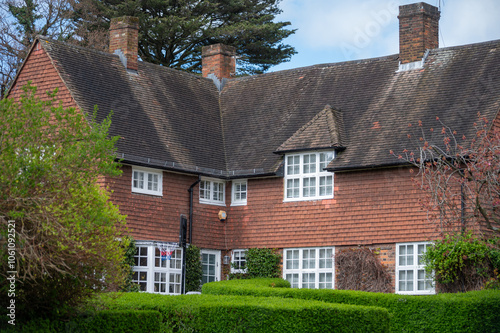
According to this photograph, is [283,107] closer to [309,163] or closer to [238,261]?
[309,163]

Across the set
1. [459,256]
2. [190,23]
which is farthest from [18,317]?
[190,23]

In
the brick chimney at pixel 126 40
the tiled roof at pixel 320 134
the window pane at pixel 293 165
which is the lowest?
the window pane at pixel 293 165

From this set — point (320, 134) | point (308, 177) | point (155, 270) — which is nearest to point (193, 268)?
point (155, 270)

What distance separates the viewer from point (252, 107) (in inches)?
1171

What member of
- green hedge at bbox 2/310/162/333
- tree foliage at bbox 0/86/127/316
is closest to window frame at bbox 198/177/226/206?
green hedge at bbox 2/310/162/333

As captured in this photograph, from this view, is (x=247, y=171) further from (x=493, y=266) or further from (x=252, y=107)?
(x=493, y=266)

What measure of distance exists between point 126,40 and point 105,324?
16.0 metres

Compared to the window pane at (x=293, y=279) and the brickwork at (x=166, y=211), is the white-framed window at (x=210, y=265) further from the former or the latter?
the window pane at (x=293, y=279)

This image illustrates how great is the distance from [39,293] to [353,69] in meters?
17.5

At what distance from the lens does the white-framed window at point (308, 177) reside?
25.5 meters

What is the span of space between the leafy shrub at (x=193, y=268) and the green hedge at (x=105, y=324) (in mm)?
10230

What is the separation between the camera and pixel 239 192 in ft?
90.4

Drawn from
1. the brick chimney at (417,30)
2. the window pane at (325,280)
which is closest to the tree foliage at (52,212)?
the window pane at (325,280)

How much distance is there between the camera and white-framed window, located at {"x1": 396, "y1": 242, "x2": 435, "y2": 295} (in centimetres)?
2334
